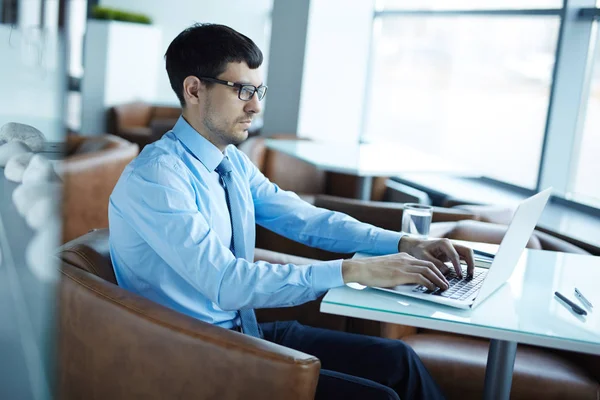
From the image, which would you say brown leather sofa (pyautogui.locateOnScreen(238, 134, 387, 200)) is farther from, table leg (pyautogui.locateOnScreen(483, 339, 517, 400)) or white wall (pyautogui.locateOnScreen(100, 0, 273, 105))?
white wall (pyautogui.locateOnScreen(100, 0, 273, 105))

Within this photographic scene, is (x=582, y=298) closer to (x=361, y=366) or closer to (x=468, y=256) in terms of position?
(x=468, y=256)

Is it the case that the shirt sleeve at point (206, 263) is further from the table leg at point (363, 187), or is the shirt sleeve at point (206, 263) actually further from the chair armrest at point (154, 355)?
the table leg at point (363, 187)

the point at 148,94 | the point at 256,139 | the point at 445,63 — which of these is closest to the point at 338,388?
the point at 256,139

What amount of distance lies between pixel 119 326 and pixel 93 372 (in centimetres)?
15

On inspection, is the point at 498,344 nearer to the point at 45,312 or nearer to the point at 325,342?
the point at 325,342

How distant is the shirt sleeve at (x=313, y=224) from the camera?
2.02 meters

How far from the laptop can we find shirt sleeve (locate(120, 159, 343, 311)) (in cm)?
20

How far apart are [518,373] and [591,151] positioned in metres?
2.21

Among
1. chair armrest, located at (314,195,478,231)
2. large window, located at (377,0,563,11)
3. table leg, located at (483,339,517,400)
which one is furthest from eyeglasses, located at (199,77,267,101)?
large window, located at (377,0,563,11)

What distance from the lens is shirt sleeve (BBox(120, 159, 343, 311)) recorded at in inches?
62.9

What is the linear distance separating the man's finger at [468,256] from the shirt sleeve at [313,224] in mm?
184

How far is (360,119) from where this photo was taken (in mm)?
5988

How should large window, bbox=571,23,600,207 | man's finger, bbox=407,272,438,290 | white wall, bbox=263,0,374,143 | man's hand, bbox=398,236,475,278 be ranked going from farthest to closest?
white wall, bbox=263,0,374,143 < large window, bbox=571,23,600,207 < man's hand, bbox=398,236,475,278 < man's finger, bbox=407,272,438,290

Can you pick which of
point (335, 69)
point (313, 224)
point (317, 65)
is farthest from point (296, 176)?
point (313, 224)
